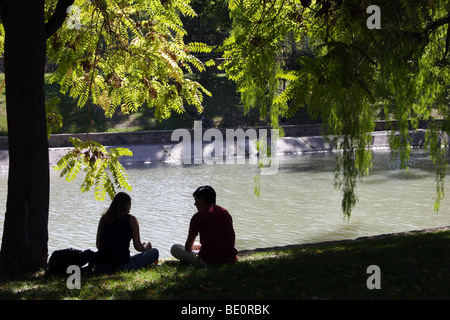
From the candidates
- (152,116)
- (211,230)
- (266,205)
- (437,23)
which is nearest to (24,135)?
(211,230)

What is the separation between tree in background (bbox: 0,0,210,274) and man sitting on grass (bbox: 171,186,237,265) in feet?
3.74

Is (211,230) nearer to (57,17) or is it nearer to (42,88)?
(42,88)

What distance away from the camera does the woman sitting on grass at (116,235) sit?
7.89m

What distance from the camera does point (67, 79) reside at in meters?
9.83

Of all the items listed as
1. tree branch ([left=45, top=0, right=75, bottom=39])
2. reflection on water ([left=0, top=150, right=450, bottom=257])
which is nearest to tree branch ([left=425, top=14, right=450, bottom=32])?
reflection on water ([left=0, top=150, right=450, bottom=257])

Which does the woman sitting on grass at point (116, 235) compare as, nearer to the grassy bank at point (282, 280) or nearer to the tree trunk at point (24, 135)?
the grassy bank at point (282, 280)

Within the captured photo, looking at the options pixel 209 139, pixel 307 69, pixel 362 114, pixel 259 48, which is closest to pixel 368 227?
pixel 362 114

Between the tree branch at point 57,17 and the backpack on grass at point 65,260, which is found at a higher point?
the tree branch at point 57,17

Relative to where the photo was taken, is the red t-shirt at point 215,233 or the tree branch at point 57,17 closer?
the red t-shirt at point 215,233

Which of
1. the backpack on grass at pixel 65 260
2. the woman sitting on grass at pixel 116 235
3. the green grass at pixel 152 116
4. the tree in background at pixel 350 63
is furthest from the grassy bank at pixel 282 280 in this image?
the green grass at pixel 152 116

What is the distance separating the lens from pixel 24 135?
792 cm

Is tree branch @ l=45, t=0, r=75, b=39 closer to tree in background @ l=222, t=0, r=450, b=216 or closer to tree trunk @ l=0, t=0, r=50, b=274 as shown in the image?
tree trunk @ l=0, t=0, r=50, b=274

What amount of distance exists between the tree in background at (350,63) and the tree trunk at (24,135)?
2706 millimetres

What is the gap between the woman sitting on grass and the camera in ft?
25.9
